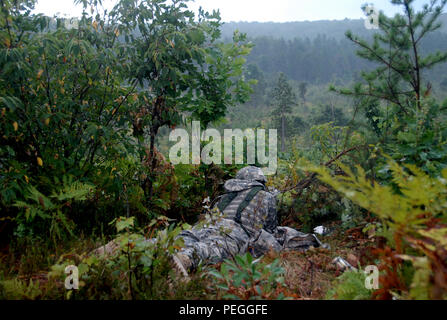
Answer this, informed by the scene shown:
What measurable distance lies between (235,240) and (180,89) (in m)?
2.07

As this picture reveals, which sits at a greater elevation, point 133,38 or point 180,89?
point 133,38

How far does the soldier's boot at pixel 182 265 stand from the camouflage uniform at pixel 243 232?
1.1 inches

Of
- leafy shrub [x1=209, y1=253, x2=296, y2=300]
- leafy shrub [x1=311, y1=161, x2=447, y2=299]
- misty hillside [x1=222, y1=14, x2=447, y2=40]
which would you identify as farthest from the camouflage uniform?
misty hillside [x1=222, y1=14, x2=447, y2=40]

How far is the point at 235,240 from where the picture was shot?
3.31 meters

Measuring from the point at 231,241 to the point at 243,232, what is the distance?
30 centimetres

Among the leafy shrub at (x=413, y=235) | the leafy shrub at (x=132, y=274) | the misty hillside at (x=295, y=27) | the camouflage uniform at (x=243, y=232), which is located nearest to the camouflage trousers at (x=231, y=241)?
the camouflage uniform at (x=243, y=232)

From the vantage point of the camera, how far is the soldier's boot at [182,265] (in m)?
2.17

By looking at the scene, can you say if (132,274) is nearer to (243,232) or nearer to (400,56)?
(243,232)

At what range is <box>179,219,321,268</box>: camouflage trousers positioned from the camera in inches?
114

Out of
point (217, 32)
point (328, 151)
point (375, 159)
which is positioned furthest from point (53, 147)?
point (328, 151)

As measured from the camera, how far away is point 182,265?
2414 mm

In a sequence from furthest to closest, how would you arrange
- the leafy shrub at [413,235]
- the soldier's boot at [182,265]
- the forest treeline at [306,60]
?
1. the forest treeline at [306,60]
2. the soldier's boot at [182,265]
3. the leafy shrub at [413,235]

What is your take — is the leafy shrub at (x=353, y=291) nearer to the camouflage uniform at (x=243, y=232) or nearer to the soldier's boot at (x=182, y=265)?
the soldier's boot at (x=182, y=265)
